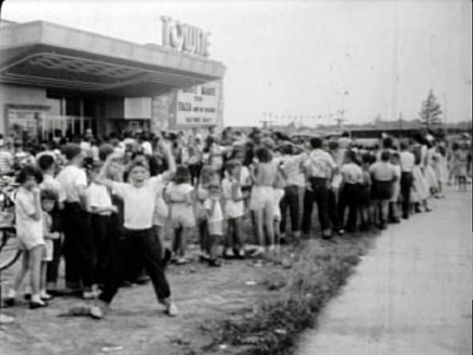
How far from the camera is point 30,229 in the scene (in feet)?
13.1

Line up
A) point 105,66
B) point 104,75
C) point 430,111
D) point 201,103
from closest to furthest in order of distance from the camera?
point 430,111, point 201,103, point 105,66, point 104,75

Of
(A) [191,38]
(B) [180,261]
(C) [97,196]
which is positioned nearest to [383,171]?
(A) [191,38]

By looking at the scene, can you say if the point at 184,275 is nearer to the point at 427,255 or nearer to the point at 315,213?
the point at 427,255

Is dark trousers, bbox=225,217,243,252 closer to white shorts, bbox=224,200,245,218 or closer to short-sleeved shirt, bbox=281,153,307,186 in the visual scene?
white shorts, bbox=224,200,245,218

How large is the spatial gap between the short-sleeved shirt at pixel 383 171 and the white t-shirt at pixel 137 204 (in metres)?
4.67

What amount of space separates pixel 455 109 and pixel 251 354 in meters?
1.87

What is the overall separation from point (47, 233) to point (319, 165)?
4.00 meters

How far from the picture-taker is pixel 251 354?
3568 millimetres

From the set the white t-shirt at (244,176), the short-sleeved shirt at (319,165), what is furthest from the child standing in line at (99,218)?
the short-sleeved shirt at (319,165)

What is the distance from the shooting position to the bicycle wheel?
4.39m

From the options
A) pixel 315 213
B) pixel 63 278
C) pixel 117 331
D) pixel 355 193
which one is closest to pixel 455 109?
pixel 117 331

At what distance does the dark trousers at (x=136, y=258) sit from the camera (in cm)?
414

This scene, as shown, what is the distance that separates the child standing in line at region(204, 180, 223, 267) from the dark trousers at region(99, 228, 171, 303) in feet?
5.46

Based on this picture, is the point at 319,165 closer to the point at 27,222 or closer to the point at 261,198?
the point at 261,198
